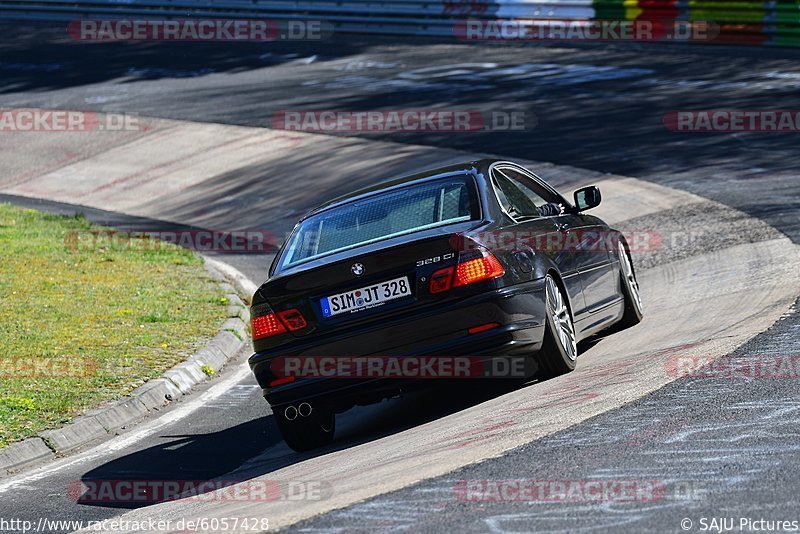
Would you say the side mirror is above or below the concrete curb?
above

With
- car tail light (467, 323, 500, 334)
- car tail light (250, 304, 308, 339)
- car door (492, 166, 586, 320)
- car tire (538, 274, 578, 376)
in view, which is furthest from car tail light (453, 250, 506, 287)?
car tail light (250, 304, 308, 339)

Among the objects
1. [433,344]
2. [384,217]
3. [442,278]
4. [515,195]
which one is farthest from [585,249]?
[433,344]

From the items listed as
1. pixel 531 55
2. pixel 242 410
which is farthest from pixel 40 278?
pixel 531 55

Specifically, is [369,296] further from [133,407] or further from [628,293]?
[628,293]

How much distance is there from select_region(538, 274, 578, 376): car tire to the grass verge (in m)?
3.42

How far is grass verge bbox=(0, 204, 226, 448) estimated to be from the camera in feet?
30.8

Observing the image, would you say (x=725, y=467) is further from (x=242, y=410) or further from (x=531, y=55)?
(x=531, y=55)

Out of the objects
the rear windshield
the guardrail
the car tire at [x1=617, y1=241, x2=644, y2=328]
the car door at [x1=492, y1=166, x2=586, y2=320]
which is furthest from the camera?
the guardrail

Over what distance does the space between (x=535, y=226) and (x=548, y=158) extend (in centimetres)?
1033

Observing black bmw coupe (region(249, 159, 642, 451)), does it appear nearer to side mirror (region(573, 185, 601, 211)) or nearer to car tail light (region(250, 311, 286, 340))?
car tail light (region(250, 311, 286, 340))

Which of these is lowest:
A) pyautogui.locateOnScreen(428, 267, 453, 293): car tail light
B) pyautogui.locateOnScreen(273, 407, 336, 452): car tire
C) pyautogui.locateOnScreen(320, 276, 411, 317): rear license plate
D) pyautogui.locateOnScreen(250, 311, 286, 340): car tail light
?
pyautogui.locateOnScreen(273, 407, 336, 452): car tire

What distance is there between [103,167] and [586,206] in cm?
1460

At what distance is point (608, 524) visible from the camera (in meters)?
4.93

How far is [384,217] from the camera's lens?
7980 mm
